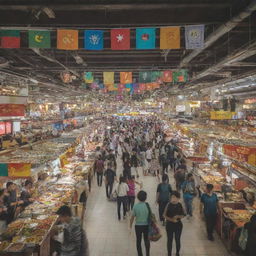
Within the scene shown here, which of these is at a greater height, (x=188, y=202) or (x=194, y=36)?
(x=194, y=36)

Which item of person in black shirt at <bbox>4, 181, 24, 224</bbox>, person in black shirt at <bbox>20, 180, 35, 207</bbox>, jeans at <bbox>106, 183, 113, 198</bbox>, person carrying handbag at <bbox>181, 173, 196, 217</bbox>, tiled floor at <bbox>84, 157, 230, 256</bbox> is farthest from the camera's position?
jeans at <bbox>106, 183, 113, 198</bbox>

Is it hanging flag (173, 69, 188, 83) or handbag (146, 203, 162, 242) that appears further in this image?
hanging flag (173, 69, 188, 83)

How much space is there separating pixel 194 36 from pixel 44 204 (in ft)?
19.9

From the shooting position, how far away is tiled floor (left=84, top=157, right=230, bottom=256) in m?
5.70

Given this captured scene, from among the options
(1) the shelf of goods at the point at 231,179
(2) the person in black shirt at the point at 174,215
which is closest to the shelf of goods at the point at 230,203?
(1) the shelf of goods at the point at 231,179

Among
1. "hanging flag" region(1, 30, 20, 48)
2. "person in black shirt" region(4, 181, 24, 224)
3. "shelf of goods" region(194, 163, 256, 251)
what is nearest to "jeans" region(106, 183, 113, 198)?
"person in black shirt" region(4, 181, 24, 224)

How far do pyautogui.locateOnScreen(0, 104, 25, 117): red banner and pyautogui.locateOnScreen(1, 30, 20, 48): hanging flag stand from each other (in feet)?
6.92

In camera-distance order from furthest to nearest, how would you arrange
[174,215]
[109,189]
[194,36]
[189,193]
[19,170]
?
[109,189] → [189,193] → [19,170] → [194,36] → [174,215]

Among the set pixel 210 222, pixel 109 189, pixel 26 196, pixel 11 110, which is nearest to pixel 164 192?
pixel 210 222

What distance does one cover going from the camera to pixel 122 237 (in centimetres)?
639

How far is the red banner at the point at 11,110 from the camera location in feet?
26.0

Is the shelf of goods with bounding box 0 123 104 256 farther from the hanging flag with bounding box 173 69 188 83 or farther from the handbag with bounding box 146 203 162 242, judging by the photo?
the hanging flag with bounding box 173 69 188 83

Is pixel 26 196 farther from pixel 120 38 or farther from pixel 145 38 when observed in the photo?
pixel 145 38

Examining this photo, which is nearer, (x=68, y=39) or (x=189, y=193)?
(x=68, y=39)
